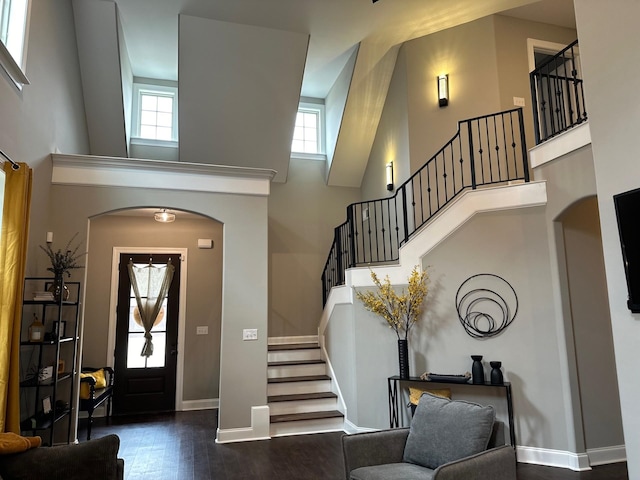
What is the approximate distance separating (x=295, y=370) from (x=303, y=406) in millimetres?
643

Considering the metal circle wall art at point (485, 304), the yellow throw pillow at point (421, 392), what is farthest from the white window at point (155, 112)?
the yellow throw pillow at point (421, 392)

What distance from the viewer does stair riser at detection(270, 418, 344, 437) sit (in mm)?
5141

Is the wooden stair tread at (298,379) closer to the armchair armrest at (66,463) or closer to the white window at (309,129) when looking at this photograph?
the armchair armrest at (66,463)

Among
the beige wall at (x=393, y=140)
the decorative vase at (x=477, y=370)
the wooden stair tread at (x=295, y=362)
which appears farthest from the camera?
the beige wall at (x=393, y=140)

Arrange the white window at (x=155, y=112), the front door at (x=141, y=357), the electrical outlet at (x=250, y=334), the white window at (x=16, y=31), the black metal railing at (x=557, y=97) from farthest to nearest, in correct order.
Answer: the white window at (x=155, y=112), the front door at (x=141, y=357), the electrical outlet at (x=250, y=334), the black metal railing at (x=557, y=97), the white window at (x=16, y=31)

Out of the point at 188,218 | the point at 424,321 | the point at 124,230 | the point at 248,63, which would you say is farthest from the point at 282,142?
the point at 424,321

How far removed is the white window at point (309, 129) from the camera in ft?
25.5

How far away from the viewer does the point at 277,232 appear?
24.1 ft

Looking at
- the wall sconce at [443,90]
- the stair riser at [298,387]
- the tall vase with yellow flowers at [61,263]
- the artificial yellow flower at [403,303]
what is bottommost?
the stair riser at [298,387]

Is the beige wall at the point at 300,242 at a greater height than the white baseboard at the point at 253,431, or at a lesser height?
greater

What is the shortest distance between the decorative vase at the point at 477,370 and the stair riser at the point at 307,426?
6.14 feet

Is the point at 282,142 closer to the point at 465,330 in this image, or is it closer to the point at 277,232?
the point at 277,232

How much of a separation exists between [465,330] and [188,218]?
14.8ft

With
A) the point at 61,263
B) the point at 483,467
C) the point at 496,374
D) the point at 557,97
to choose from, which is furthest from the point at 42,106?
the point at 557,97
